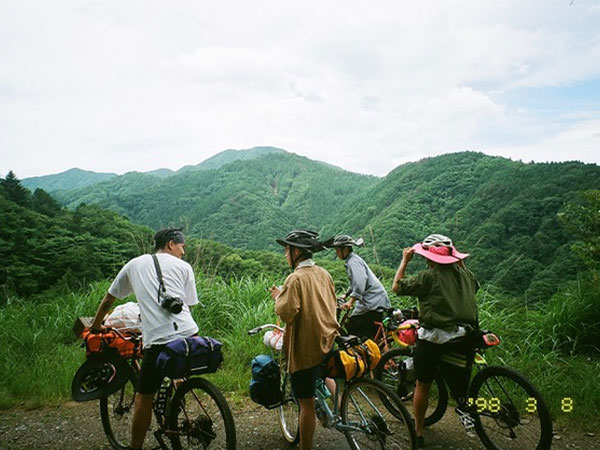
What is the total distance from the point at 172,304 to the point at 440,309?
6.18ft

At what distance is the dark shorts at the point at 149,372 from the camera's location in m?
2.73

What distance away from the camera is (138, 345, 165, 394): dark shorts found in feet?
8.96

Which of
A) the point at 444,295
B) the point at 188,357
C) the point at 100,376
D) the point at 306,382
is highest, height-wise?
the point at 444,295

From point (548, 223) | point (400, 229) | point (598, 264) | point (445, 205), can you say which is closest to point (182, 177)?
point (445, 205)

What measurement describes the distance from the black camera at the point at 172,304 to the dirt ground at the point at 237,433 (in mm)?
1486

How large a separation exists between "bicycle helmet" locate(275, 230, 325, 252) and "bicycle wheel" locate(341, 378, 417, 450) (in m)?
0.96

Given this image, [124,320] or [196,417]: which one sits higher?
[124,320]

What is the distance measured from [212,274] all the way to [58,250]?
323 inches

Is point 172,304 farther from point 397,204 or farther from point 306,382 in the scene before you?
point 397,204

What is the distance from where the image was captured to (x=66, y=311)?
246 inches

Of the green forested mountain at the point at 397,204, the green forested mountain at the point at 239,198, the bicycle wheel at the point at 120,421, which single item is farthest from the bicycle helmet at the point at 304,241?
the green forested mountain at the point at 239,198

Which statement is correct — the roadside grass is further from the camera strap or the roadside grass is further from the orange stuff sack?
the camera strap

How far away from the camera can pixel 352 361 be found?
8.98ft

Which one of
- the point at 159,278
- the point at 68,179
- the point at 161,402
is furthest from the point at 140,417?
the point at 68,179
